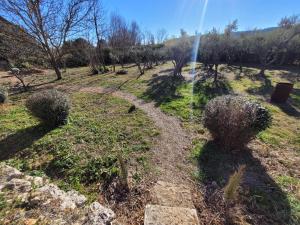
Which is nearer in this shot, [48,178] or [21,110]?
[48,178]

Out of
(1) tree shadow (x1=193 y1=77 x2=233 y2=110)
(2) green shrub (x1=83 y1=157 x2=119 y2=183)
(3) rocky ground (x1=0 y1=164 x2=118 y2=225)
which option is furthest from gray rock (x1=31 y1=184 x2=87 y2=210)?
(1) tree shadow (x1=193 y1=77 x2=233 y2=110)

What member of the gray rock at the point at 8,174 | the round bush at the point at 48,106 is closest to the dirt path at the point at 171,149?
the gray rock at the point at 8,174

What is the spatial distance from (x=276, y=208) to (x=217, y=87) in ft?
26.4

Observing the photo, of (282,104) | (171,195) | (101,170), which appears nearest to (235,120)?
(171,195)

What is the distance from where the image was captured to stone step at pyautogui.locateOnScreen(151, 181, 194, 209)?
260cm

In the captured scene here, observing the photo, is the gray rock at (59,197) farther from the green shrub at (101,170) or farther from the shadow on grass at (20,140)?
the shadow on grass at (20,140)

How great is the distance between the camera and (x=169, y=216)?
7.60ft

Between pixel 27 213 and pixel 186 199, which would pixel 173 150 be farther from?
pixel 27 213

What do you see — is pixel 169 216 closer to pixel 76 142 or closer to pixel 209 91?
pixel 76 142

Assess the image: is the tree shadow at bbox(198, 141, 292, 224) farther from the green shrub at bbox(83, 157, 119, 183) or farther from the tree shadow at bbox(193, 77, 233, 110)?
the tree shadow at bbox(193, 77, 233, 110)

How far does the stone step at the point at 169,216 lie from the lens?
7.38 feet

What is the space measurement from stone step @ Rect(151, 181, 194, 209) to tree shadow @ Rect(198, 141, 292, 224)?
444 mm

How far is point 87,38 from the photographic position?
1614 cm

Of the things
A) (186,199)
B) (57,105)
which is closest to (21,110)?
(57,105)
